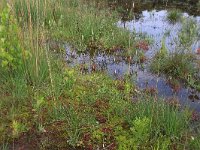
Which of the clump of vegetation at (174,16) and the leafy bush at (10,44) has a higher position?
the leafy bush at (10,44)

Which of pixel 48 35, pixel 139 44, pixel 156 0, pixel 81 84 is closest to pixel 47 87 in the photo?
pixel 81 84

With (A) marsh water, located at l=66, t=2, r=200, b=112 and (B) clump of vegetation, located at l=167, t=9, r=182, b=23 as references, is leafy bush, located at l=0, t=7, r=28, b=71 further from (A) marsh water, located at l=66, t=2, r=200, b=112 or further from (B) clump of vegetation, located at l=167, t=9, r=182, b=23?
(B) clump of vegetation, located at l=167, t=9, r=182, b=23

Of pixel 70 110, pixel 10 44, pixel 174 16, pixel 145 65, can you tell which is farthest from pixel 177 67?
pixel 174 16

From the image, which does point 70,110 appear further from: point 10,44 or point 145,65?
point 145,65

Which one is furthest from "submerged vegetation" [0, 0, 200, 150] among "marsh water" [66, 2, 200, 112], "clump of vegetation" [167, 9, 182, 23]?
"clump of vegetation" [167, 9, 182, 23]

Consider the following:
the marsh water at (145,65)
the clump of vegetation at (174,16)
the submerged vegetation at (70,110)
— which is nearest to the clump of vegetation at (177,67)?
the marsh water at (145,65)

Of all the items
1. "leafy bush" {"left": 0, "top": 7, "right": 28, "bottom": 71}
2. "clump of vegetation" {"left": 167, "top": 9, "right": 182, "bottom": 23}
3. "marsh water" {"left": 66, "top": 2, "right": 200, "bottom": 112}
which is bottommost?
"marsh water" {"left": 66, "top": 2, "right": 200, "bottom": 112}

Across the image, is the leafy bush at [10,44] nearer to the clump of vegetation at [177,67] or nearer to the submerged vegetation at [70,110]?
the submerged vegetation at [70,110]

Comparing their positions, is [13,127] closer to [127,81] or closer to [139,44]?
[127,81]

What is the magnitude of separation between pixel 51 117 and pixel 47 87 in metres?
0.67

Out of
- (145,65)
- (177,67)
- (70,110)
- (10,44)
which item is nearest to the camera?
(70,110)

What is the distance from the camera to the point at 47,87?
4.71 metres

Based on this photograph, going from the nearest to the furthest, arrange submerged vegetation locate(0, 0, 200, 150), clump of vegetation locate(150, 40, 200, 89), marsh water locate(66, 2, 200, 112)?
1. submerged vegetation locate(0, 0, 200, 150)
2. marsh water locate(66, 2, 200, 112)
3. clump of vegetation locate(150, 40, 200, 89)

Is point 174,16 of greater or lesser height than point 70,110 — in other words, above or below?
above
